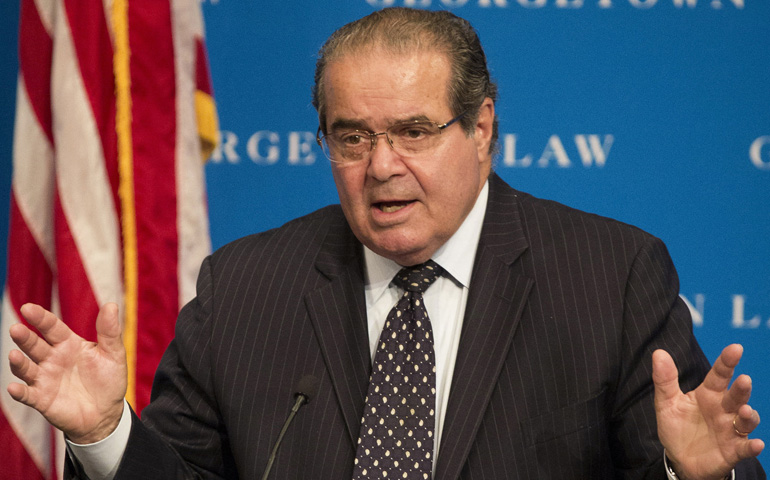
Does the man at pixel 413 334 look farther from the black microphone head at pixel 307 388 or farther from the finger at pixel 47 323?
the black microphone head at pixel 307 388

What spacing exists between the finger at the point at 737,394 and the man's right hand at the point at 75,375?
1.09 m

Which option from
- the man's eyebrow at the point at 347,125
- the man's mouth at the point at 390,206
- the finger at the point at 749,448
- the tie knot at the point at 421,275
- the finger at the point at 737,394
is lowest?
the finger at the point at 749,448

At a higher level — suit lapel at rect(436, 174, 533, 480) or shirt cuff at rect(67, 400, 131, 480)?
suit lapel at rect(436, 174, 533, 480)

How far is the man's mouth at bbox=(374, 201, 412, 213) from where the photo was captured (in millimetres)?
1857

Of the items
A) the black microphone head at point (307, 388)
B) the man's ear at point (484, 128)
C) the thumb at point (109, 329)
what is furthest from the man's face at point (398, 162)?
the thumb at point (109, 329)

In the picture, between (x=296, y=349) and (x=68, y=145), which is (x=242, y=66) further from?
(x=296, y=349)

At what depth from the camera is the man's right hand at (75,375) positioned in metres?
1.55

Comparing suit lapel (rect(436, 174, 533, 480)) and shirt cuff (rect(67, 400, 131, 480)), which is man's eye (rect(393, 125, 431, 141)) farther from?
shirt cuff (rect(67, 400, 131, 480))

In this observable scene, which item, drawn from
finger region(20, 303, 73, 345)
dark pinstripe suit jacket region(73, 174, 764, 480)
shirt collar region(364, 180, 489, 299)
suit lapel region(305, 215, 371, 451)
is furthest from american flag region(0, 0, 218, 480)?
finger region(20, 303, 73, 345)

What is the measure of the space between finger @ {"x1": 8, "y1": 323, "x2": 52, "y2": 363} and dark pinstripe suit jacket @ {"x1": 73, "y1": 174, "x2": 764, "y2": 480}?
263 millimetres

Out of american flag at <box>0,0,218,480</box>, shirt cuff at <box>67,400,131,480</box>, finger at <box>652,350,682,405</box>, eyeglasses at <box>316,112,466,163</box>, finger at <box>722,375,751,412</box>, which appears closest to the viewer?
finger at <box>722,375,751,412</box>

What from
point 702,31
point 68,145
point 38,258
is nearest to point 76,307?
point 38,258

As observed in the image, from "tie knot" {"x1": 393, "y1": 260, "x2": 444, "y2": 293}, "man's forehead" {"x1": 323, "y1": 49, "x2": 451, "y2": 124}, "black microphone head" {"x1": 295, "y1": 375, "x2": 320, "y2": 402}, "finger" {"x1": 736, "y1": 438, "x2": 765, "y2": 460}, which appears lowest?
"finger" {"x1": 736, "y1": 438, "x2": 765, "y2": 460}

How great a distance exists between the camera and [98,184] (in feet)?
8.15
